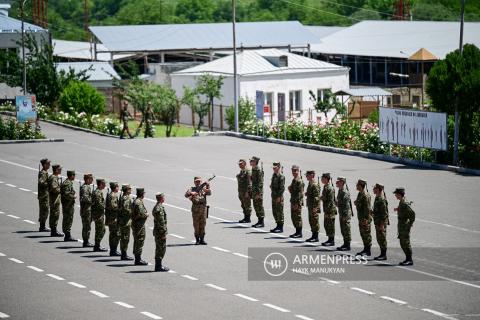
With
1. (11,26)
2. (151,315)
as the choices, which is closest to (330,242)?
(151,315)

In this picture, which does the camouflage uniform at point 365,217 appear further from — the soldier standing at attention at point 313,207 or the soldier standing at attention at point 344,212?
the soldier standing at attention at point 313,207

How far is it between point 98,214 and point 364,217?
5523mm

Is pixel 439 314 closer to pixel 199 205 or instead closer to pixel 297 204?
pixel 199 205

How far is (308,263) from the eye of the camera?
909 inches

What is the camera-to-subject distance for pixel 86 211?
25.3 m

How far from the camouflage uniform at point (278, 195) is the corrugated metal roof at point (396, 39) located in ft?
205

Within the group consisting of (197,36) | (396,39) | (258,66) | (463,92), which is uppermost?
(197,36)

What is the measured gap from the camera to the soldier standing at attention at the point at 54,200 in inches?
1044

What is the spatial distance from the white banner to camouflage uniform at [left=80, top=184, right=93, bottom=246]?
1536 cm

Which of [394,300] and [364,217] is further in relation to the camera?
[364,217]

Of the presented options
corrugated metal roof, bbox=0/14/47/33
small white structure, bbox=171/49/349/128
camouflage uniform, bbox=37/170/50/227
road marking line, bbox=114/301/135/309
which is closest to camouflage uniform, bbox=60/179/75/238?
camouflage uniform, bbox=37/170/50/227

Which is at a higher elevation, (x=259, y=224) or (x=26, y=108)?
(x=26, y=108)

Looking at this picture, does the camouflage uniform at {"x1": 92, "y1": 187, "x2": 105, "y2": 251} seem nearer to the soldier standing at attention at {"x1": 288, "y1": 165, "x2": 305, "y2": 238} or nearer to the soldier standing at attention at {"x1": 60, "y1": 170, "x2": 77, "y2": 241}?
the soldier standing at attention at {"x1": 60, "y1": 170, "x2": 77, "y2": 241}

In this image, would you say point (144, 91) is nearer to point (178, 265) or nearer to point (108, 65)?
point (108, 65)
